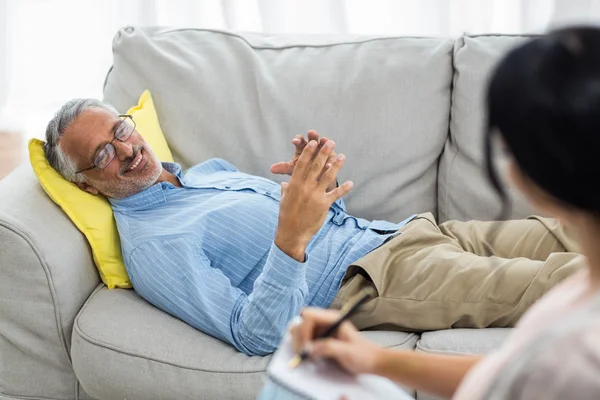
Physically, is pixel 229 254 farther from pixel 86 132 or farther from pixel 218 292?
pixel 86 132

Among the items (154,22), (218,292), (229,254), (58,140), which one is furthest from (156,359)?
(154,22)

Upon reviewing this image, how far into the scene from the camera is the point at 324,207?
170cm

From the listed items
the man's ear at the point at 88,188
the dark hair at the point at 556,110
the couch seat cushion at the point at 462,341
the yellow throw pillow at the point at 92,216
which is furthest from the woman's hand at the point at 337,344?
the man's ear at the point at 88,188

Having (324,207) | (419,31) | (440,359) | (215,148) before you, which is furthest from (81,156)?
(419,31)

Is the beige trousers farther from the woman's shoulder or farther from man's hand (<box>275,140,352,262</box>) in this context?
the woman's shoulder

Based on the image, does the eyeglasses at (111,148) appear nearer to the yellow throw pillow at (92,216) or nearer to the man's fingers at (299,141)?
the yellow throw pillow at (92,216)

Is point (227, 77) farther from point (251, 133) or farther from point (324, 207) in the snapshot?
point (324, 207)

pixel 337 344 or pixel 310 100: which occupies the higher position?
pixel 337 344

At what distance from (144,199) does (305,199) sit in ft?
1.89

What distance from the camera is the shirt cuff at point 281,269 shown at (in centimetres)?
172

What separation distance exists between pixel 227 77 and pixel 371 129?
1.45 ft

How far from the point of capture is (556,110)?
2.53 ft

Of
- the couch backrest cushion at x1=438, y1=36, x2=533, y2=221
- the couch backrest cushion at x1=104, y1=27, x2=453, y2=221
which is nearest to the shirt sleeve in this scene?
the couch backrest cushion at x1=104, y1=27, x2=453, y2=221

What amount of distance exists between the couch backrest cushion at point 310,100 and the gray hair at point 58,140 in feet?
1.09
